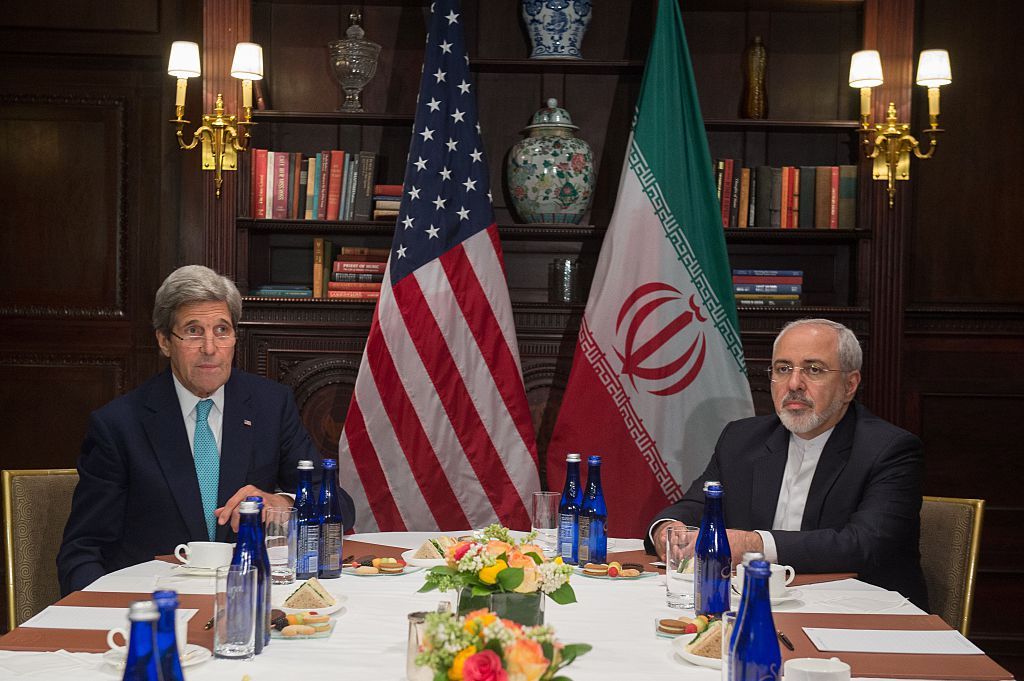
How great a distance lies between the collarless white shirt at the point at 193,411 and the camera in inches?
102

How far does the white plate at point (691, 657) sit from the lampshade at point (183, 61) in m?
2.98

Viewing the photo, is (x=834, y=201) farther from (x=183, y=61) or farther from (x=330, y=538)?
(x=330, y=538)

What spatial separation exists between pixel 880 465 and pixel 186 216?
2.97 m

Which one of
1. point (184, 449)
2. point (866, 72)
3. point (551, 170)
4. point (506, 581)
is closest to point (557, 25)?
point (551, 170)

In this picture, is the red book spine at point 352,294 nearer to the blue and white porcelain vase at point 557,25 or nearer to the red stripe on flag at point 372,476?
the red stripe on flag at point 372,476

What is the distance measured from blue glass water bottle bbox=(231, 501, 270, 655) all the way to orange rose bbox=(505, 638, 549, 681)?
587 mm

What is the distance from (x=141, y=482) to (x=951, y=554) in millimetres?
1958

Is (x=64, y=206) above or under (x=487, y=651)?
above

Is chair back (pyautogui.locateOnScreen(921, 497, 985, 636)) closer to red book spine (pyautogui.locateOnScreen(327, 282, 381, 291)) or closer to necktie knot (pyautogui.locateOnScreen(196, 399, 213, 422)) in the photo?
necktie knot (pyautogui.locateOnScreen(196, 399, 213, 422))

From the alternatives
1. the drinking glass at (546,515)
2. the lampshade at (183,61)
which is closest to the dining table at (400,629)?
the drinking glass at (546,515)

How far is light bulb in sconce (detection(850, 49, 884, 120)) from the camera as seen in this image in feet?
12.7

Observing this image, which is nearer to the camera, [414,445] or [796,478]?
[796,478]

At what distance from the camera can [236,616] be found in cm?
154

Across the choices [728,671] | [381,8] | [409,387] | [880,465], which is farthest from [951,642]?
[381,8]
